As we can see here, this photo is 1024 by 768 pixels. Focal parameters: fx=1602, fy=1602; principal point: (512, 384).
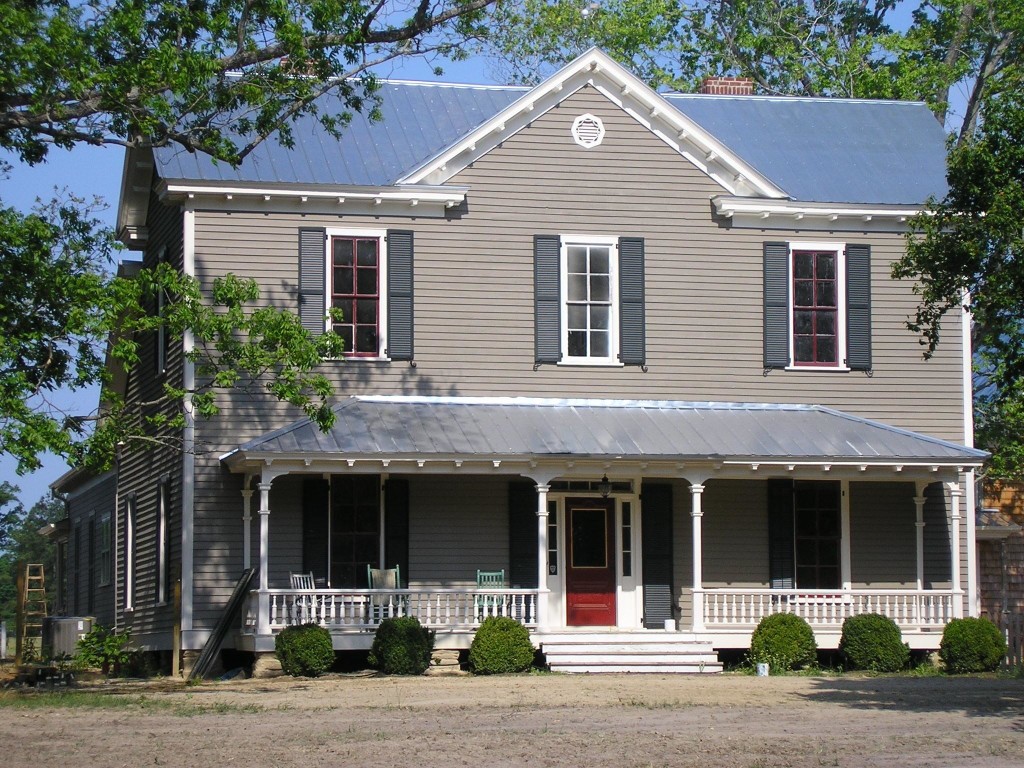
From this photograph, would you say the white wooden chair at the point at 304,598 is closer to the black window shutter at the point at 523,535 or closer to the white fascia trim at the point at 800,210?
the black window shutter at the point at 523,535

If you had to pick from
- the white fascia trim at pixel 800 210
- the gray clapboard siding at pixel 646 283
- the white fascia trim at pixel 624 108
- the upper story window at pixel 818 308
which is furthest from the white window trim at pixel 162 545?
the upper story window at pixel 818 308

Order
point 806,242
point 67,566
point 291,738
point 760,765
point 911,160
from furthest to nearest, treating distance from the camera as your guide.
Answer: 1. point 67,566
2. point 911,160
3. point 806,242
4. point 291,738
5. point 760,765

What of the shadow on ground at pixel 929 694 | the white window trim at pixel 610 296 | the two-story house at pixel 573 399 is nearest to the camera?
the shadow on ground at pixel 929 694

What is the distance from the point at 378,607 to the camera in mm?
21281

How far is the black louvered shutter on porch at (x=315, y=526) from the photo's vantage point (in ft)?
71.3

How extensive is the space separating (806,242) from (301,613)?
9206 mm

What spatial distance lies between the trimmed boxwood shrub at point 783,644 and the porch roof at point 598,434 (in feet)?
7.02

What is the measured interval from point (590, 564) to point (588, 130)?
632 cm

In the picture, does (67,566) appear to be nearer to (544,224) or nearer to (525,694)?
(544,224)

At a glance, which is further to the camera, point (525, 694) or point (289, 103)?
point (289, 103)

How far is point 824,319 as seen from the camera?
23719mm

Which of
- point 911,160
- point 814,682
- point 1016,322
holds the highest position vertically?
point 911,160

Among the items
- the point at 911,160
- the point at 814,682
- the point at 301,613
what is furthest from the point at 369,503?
the point at 911,160

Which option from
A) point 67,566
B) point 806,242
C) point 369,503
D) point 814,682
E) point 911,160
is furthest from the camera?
point 67,566
